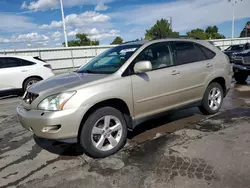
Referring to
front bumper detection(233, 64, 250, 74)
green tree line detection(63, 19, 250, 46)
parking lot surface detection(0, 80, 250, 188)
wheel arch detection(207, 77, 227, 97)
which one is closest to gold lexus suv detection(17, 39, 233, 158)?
wheel arch detection(207, 77, 227, 97)

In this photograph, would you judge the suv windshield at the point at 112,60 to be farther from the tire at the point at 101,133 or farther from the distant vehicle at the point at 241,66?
the distant vehicle at the point at 241,66

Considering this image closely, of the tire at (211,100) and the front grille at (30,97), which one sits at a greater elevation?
the front grille at (30,97)

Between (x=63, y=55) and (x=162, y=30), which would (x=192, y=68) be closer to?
(x=63, y=55)

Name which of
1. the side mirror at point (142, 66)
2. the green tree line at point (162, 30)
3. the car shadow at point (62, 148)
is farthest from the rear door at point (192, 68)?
the green tree line at point (162, 30)

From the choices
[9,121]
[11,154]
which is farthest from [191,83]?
[9,121]

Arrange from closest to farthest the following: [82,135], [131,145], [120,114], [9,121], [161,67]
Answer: [82,135] < [120,114] < [131,145] < [161,67] < [9,121]

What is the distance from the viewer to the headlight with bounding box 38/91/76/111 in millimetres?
3015

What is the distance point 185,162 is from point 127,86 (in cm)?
136

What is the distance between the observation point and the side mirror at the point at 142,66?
3.48 meters

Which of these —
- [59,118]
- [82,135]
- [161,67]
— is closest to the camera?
[59,118]

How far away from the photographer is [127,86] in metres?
3.50

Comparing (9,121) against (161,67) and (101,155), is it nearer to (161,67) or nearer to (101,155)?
(101,155)

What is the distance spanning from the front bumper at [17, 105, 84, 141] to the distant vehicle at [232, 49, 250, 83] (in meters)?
7.89

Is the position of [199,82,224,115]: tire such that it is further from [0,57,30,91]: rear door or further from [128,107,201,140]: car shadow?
[0,57,30,91]: rear door
